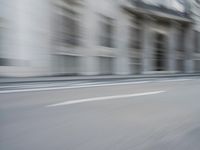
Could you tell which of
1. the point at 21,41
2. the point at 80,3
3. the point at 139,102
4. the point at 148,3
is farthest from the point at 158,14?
the point at 139,102

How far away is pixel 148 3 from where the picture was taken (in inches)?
925

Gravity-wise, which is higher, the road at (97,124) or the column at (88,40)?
the column at (88,40)

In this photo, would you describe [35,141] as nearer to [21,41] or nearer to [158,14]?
[21,41]

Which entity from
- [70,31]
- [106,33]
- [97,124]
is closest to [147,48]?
[106,33]

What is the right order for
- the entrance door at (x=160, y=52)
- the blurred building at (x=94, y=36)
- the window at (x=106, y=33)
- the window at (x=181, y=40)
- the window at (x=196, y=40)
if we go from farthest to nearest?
the window at (x=196, y=40)
the window at (x=181, y=40)
the entrance door at (x=160, y=52)
the window at (x=106, y=33)
the blurred building at (x=94, y=36)

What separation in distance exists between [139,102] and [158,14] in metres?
19.4

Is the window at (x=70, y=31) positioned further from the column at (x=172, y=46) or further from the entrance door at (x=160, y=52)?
the column at (x=172, y=46)

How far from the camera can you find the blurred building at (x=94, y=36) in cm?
1418

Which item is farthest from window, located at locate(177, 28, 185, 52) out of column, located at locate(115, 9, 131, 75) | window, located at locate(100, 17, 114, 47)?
window, located at locate(100, 17, 114, 47)

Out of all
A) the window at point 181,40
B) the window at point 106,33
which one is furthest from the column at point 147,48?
the window at point 181,40

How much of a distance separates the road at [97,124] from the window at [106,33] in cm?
1356

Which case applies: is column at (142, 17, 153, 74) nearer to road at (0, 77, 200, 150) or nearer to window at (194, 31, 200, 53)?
window at (194, 31, 200, 53)

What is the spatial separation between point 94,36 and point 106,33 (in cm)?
135

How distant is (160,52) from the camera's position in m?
26.1
